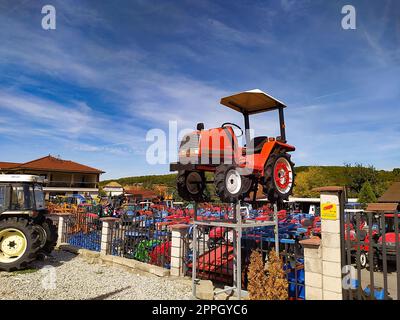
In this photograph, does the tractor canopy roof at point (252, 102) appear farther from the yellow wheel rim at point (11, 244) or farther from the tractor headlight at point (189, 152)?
the yellow wheel rim at point (11, 244)

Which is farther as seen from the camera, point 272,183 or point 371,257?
point 272,183

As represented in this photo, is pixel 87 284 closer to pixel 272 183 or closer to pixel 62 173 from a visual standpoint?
pixel 272 183

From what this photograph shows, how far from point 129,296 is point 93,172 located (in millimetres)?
38965

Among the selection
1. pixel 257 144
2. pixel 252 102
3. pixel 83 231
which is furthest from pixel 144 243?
pixel 252 102

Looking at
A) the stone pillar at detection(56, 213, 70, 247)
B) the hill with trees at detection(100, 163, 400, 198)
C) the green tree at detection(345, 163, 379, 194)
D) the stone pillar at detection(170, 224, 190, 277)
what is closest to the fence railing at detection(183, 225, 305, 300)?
the stone pillar at detection(170, 224, 190, 277)

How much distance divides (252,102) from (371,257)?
9.83 ft

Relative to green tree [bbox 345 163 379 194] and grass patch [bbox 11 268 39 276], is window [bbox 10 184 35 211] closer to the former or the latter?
grass patch [bbox 11 268 39 276]

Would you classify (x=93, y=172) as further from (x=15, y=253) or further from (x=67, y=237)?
(x=15, y=253)

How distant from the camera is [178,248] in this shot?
623cm

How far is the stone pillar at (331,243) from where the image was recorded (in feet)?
11.7

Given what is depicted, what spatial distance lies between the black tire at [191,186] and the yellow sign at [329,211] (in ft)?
7.38

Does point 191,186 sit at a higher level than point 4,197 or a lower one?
higher

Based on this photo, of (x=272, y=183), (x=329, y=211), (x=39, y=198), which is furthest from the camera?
(x=39, y=198)
